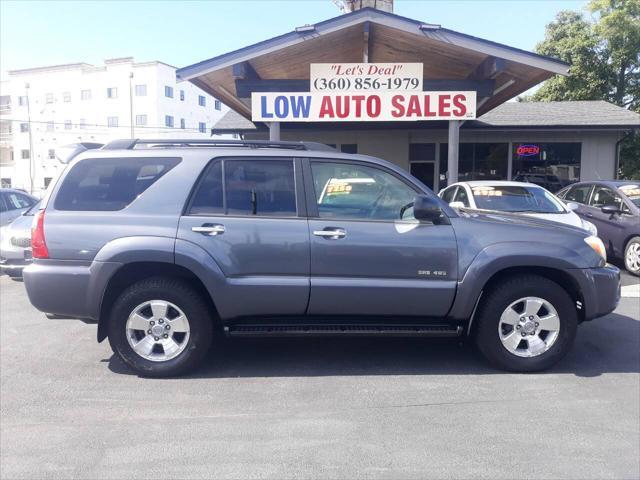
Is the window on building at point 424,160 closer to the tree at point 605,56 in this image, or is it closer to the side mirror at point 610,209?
the side mirror at point 610,209

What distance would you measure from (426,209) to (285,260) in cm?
119

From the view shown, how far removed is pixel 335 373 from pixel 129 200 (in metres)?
2.24

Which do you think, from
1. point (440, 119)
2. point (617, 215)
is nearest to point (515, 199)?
point (617, 215)

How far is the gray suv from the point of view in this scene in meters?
4.39

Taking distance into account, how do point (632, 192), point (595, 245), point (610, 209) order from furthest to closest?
point (632, 192) < point (610, 209) < point (595, 245)

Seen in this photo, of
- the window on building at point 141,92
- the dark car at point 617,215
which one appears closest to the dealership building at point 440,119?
the dark car at point 617,215

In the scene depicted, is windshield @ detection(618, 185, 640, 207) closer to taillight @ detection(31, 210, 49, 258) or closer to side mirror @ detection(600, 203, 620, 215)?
side mirror @ detection(600, 203, 620, 215)

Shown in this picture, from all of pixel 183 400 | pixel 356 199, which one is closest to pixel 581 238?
pixel 356 199

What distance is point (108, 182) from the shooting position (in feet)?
15.0

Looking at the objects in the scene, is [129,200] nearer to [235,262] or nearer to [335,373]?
[235,262]

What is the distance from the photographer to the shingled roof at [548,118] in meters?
16.3

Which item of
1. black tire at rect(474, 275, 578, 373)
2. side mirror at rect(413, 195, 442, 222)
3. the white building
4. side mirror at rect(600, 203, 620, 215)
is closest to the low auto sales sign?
side mirror at rect(600, 203, 620, 215)

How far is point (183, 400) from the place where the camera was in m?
4.12

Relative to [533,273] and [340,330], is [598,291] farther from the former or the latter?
[340,330]
